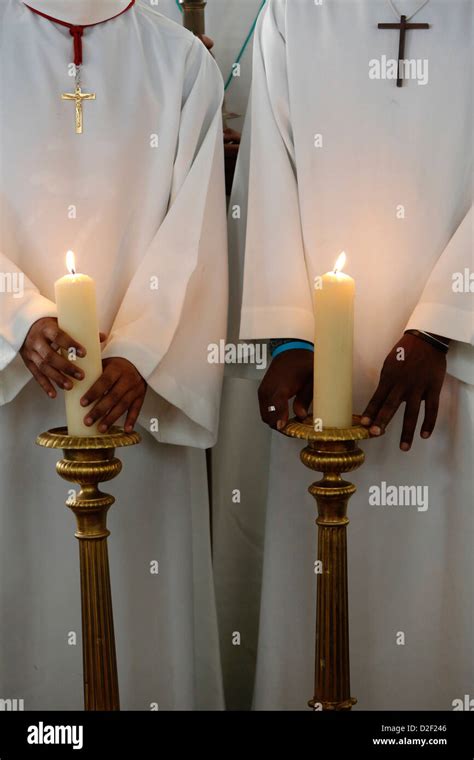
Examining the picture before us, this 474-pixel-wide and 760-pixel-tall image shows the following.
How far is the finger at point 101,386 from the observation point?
6.80 ft

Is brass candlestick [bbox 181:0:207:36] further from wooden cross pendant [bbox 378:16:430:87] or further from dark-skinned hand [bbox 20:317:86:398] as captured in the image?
dark-skinned hand [bbox 20:317:86:398]

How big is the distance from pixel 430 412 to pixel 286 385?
36 cm

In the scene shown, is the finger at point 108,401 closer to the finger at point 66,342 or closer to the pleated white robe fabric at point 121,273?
the finger at point 66,342

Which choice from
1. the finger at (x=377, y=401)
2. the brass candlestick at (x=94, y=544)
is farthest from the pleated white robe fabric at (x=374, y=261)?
the brass candlestick at (x=94, y=544)

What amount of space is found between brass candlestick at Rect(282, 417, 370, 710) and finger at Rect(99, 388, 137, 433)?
1.25ft

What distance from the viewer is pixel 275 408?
7.59 ft

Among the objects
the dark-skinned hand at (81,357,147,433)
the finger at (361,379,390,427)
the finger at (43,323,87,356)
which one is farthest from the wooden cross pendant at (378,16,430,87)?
the finger at (43,323,87,356)

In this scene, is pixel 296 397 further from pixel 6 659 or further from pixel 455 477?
pixel 6 659

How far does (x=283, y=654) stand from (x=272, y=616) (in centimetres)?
11

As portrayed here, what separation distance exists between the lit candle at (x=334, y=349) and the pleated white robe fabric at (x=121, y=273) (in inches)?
20.9

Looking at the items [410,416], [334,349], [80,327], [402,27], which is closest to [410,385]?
[410,416]
